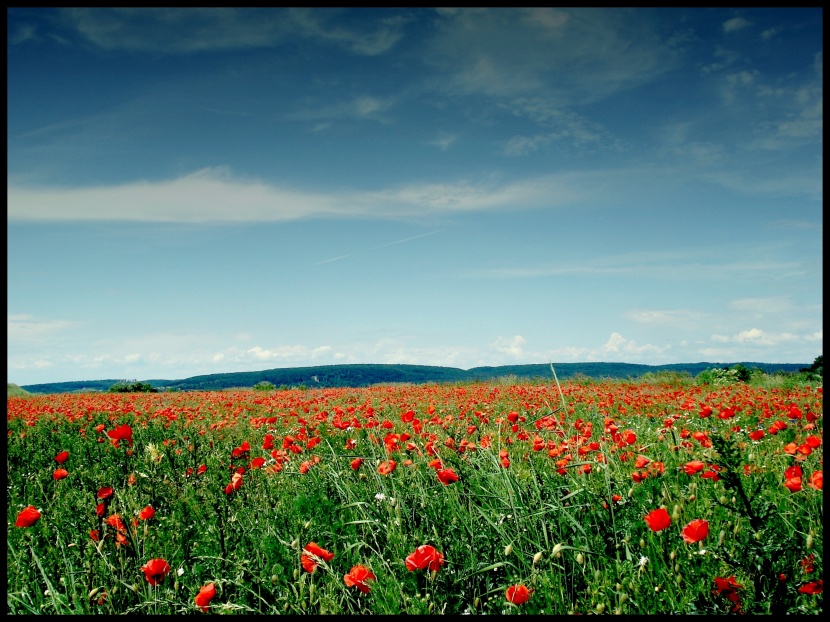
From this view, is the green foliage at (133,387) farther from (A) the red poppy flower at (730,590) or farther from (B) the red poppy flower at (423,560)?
(A) the red poppy flower at (730,590)

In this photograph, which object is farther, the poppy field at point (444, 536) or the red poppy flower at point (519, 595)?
the poppy field at point (444, 536)

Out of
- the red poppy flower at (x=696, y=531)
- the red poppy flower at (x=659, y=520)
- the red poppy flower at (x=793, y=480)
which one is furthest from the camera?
the red poppy flower at (x=793, y=480)

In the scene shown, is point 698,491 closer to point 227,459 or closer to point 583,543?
point 583,543

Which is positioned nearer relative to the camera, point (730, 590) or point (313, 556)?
point (730, 590)

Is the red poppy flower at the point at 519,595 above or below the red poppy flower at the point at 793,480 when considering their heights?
below

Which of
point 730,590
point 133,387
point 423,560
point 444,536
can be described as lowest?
point 133,387

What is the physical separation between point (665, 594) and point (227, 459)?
4832 millimetres

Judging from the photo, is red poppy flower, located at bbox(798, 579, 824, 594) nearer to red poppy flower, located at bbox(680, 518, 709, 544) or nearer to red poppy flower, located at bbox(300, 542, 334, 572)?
red poppy flower, located at bbox(680, 518, 709, 544)

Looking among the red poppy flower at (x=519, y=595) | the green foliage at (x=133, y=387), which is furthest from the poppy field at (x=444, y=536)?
the green foliage at (x=133, y=387)

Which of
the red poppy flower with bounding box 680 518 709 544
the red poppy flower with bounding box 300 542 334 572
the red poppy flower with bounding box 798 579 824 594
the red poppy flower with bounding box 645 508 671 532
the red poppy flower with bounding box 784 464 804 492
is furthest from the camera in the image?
the red poppy flower with bounding box 784 464 804 492

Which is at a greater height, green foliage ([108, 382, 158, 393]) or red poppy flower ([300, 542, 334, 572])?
red poppy flower ([300, 542, 334, 572])

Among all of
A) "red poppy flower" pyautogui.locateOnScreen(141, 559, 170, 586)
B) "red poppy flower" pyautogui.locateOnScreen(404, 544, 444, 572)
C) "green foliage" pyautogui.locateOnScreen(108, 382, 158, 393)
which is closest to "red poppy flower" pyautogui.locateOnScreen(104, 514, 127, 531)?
"red poppy flower" pyautogui.locateOnScreen(141, 559, 170, 586)

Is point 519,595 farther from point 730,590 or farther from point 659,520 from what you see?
point 730,590

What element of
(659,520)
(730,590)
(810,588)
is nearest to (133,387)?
(659,520)
